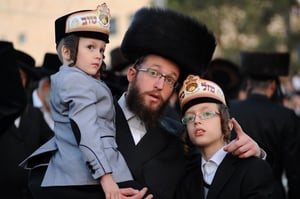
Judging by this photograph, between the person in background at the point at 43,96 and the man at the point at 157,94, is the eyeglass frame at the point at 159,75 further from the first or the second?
the person in background at the point at 43,96

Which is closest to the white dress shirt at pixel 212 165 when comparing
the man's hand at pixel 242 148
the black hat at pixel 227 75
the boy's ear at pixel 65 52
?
the man's hand at pixel 242 148

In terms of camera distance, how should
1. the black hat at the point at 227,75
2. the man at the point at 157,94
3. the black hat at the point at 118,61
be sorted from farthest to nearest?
the black hat at the point at 227,75, the black hat at the point at 118,61, the man at the point at 157,94

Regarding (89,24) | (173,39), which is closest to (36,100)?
(173,39)

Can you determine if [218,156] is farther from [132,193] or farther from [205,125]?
[132,193]

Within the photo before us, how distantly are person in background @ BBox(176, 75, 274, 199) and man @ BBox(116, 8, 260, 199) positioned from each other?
0.08 m

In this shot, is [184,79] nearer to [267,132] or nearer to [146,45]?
[146,45]

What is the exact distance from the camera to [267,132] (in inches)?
252

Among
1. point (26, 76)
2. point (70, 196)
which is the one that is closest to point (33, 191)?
point (70, 196)

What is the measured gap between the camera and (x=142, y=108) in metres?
3.96

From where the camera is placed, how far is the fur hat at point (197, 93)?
4.00 m

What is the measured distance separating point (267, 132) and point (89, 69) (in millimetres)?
3020

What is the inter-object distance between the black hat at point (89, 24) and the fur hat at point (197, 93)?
546mm

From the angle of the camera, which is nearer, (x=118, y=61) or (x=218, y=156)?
(x=218, y=156)

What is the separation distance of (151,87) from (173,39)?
0.32 metres
